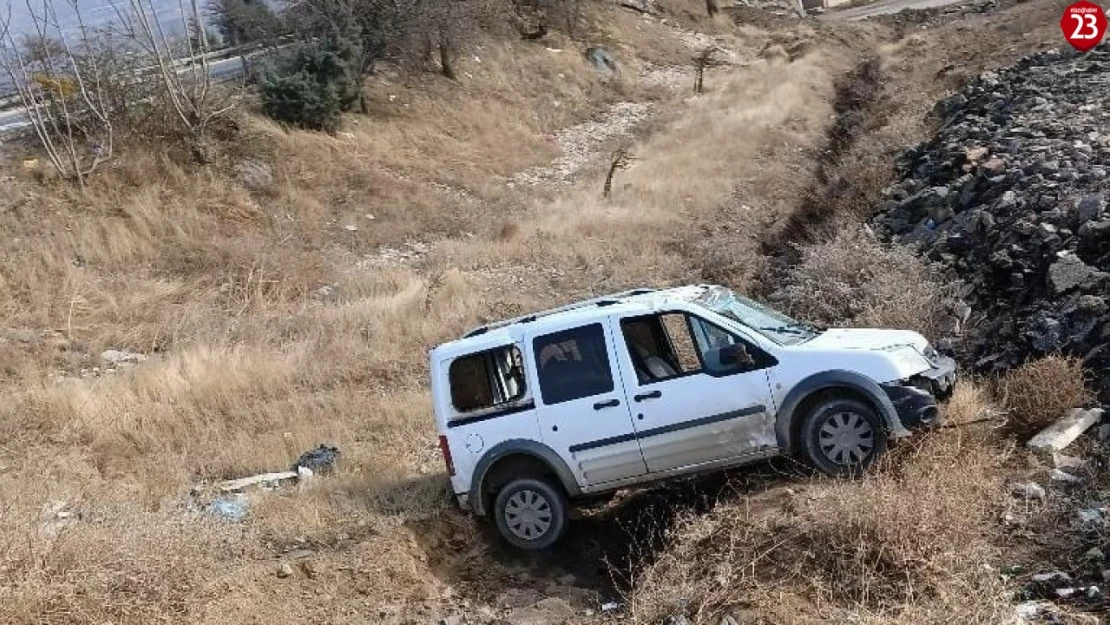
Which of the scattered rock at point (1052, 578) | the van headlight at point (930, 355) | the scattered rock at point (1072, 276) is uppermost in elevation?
the van headlight at point (930, 355)

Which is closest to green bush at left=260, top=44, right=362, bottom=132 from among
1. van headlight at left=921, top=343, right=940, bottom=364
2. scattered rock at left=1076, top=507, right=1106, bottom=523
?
van headlight at left=921, top=343, right=940, bottom=364

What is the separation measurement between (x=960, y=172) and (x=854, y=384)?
9182 millimetres

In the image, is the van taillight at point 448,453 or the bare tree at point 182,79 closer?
the van taillight at point 448,453

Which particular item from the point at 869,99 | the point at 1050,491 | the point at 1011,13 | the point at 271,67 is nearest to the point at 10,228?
the point at 271,67

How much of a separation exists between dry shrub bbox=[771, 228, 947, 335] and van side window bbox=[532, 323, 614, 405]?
4229 millimetres

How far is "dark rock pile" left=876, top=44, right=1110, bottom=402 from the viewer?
→ 9414 millimetres

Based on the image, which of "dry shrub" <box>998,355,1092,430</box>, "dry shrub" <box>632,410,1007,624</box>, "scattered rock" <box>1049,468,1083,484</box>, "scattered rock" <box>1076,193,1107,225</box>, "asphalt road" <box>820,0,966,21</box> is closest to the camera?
"dry shrub" <box>632,410,1007,624</box>

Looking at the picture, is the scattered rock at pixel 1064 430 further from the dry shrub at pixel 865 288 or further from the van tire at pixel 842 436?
the dry shrub at pixel 865 288

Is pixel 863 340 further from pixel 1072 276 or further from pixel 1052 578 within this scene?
pixel 1072 276

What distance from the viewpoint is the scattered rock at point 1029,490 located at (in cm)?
673

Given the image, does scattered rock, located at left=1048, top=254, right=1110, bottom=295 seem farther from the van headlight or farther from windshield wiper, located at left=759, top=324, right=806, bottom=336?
windshield wiper, located at left=759, top=324, right=806, bottom=336

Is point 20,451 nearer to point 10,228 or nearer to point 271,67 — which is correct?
point 10,228

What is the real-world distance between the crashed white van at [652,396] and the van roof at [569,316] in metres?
0.02

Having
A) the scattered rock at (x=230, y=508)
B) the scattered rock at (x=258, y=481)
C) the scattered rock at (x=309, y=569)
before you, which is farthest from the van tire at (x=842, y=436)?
the scattered rock at (x=258, y=481)
